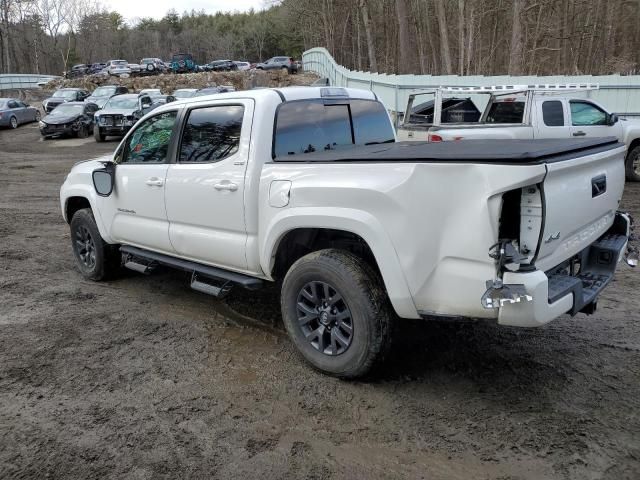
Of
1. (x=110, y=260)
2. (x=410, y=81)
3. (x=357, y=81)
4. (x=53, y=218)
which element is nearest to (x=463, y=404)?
(x=110, y=260)

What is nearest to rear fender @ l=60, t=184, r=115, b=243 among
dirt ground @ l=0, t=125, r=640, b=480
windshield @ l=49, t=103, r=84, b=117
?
dirt ground @ l=0, t=125, r=640, b=480

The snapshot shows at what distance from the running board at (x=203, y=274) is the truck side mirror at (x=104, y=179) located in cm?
66

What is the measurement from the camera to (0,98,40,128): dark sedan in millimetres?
27344

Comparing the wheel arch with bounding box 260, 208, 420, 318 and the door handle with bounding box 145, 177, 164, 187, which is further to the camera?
the door handle with bounding box 145, 177, 164, 187

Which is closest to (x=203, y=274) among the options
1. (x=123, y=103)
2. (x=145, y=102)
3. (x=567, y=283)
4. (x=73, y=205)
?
(x=73, y=205)

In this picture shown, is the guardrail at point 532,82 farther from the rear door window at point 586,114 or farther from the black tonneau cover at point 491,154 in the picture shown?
the black tonneau cover at point 491,154

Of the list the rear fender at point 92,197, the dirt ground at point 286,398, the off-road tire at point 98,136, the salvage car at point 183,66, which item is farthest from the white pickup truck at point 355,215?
the salvage car at point 183,66

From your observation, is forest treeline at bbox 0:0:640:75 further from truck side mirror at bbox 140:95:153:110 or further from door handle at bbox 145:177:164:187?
door handle at bbox 145:177:164:187

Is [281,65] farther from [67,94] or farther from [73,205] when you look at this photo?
[73,205]

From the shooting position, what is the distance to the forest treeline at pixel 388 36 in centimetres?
3080

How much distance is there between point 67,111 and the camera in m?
24.5

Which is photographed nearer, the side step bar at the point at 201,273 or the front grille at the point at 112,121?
the side step bar at the point at 201,273

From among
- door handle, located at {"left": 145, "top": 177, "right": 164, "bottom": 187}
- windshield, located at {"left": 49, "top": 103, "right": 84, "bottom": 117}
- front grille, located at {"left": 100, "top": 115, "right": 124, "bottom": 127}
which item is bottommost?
front grille, located at {"left": 100, "top": 115, "right": 124, "bottom": 127}

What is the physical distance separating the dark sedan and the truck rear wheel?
93.1 ft
